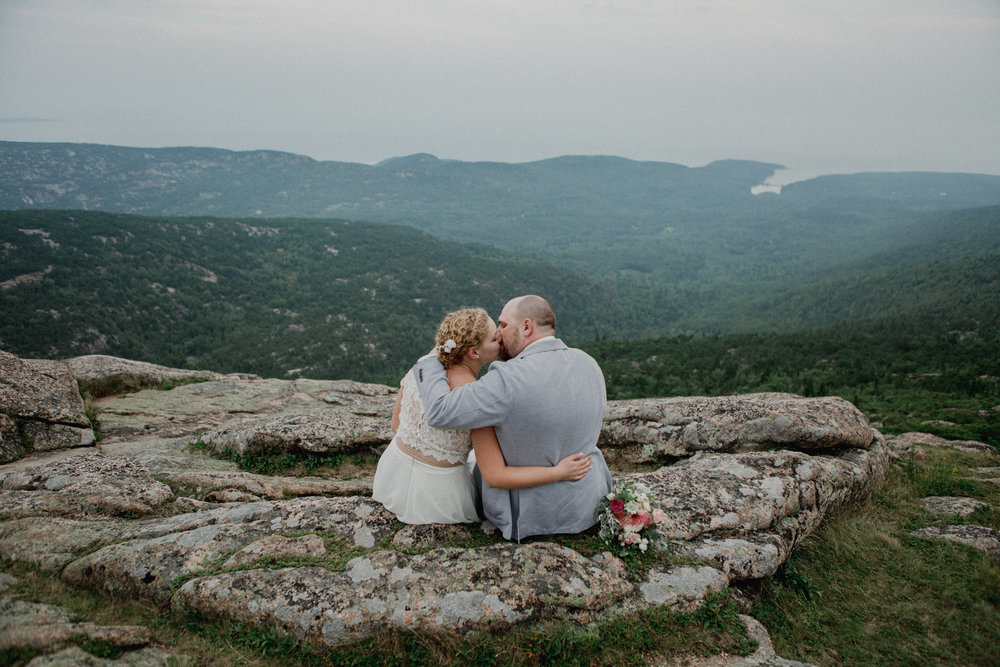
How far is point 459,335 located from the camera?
4.05 m

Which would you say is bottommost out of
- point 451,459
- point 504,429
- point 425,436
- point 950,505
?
point 950,505

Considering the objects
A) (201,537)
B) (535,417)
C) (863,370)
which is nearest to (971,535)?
(535,417)

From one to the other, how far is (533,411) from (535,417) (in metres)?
0.07

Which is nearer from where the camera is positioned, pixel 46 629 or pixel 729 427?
pixel 46 629

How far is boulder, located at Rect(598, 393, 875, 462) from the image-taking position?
7.63m

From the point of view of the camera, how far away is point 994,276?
6838 centimetres

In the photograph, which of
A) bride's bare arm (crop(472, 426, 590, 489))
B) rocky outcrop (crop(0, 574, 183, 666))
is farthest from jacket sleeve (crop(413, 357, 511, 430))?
rocky outcrop (crop(0, 574, 183, 666))

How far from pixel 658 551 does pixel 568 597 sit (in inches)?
47.7

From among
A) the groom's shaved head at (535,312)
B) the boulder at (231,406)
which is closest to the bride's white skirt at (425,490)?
the groom's shaved head at (535,312)

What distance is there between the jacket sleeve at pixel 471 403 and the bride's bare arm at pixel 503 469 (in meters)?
0.23

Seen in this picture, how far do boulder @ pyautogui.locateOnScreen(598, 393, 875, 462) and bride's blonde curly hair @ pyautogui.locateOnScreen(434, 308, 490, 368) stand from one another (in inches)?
236

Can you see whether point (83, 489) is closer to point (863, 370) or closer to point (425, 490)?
point (425, 490)

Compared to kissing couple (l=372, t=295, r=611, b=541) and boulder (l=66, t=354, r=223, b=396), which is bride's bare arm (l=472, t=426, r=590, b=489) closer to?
kissing couple (l=372, t=295, r=611, b=541)

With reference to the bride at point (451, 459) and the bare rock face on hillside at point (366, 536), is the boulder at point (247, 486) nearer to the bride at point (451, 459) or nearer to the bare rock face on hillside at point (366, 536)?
the bare rock face on hillside at point (366, 536)
